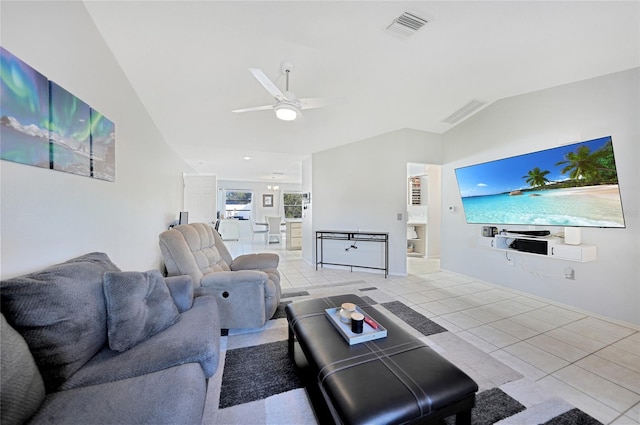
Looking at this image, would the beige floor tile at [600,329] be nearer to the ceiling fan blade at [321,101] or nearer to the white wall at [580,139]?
the white wall at [580,139]

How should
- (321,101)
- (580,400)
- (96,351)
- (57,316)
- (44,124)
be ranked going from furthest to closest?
(321,101) < (580,400) < (44,124) < (96,351) < (57,316)

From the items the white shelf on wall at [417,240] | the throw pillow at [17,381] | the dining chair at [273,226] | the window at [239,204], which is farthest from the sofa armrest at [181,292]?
the window at [239,204]

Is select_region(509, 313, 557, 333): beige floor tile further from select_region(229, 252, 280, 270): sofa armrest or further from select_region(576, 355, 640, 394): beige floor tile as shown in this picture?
select_region(229, 252, 280, 270): sofa armrest

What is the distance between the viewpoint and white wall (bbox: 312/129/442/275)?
169 inches

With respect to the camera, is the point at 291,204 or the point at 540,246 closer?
the point at 540,246

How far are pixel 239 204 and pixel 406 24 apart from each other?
9.07 m

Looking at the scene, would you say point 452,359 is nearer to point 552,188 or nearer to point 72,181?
point 552,188

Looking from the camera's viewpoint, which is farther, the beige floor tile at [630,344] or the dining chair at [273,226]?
the dining chair at [273,226]

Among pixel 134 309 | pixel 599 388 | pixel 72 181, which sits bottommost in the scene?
pixel 599 388

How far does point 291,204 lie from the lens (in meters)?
10.5

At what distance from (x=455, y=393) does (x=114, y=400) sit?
1408 millimetres

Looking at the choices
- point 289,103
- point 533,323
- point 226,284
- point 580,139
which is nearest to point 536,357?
point 533,323

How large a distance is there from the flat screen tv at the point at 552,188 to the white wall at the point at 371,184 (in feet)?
3.45

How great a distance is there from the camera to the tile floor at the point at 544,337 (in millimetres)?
1563
